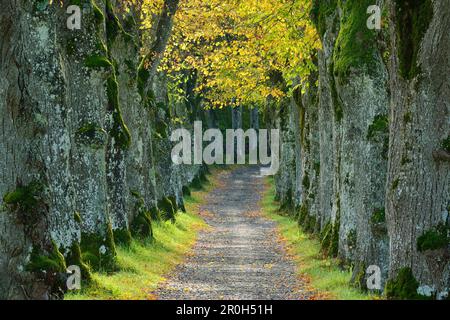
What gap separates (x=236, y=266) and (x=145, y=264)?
2706 mm

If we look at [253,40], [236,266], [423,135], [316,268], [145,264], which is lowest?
[236,266]

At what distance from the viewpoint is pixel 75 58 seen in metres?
19.0

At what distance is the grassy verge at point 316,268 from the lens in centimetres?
1662

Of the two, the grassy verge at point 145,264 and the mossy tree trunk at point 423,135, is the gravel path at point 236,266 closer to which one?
the grassy verge at point 145,264

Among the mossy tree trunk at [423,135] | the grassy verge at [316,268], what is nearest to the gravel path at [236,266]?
the grassy verge at [316,268]

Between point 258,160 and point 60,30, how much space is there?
270 feet

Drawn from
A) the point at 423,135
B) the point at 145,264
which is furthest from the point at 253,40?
the point at 423,135

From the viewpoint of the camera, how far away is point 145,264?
2145 cm

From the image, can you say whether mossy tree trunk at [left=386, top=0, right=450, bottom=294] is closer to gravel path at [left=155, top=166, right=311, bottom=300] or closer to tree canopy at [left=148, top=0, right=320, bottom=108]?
gravel path at [left=155, top=166, right=311, bottom=300]

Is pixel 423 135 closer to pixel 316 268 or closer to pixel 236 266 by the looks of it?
pixel 316 268

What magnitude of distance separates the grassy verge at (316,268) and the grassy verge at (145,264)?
10.0ft

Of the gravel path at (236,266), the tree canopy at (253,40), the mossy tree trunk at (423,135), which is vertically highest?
the tree canopy at (253,40)
